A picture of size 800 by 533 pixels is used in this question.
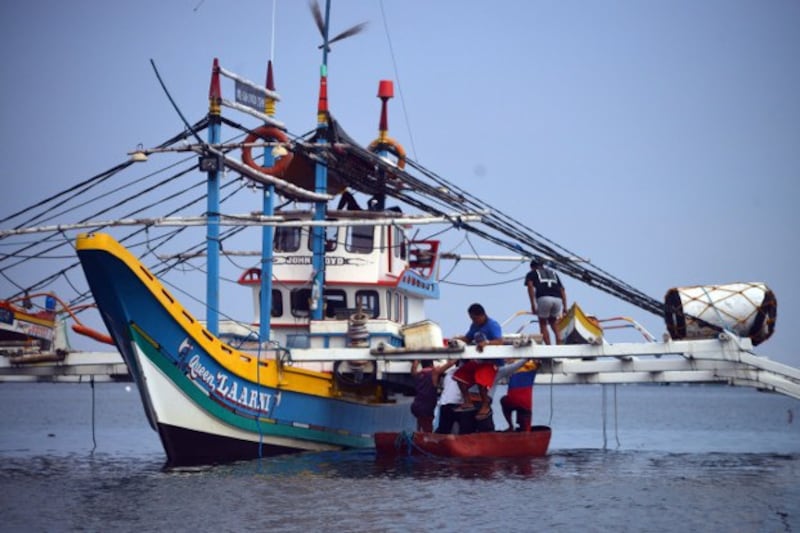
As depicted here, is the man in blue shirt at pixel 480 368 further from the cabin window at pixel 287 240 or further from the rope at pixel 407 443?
the cabin window at pixel 287 240

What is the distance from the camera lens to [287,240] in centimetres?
2959

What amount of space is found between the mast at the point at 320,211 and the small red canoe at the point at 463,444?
3.74 m

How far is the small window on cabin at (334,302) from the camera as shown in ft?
95.6

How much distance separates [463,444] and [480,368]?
1534mm

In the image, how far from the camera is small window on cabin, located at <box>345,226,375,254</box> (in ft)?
95.9

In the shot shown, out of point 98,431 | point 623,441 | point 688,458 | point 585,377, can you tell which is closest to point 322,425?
point 585,377

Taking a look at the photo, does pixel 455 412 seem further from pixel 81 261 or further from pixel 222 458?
pixel 81 261

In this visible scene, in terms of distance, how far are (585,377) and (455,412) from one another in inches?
176

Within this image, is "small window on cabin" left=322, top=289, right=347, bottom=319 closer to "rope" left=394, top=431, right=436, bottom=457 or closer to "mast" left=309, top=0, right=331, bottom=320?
"mast" left=309, top=0, right=331, bottom=320

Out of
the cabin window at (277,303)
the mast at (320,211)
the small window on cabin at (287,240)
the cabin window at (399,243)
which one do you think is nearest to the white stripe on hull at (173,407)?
the mast at (320,211)

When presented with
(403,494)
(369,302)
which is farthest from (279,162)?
(403,494)

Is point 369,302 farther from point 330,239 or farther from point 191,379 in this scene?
point 191,379

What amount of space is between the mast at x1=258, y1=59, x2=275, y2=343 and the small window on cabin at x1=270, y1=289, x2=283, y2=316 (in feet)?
5.83

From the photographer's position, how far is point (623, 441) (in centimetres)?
3972
